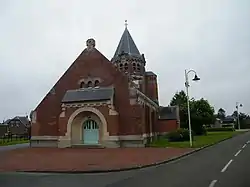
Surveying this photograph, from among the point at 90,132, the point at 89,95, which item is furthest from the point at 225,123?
the point at 89,95

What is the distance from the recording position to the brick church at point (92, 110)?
3738 centimetres

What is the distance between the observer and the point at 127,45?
5597 cm

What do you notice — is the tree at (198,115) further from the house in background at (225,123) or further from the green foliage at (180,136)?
the house in background at (225,123)

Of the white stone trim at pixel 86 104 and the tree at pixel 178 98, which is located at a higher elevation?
the tree at pixel 178 98

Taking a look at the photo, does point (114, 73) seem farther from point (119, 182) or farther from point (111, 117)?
point (119, 182)

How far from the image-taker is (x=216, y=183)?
11.4 meters

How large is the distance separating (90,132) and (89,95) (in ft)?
14.5

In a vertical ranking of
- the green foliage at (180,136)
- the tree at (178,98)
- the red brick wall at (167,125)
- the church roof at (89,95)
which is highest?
the tree at (178,98)

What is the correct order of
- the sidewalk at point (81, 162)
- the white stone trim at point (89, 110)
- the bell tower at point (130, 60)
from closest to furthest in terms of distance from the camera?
the sidewalk at point (81, 162) → the white stone trim at point (89, 110) → the bell tower at point (130, 60)

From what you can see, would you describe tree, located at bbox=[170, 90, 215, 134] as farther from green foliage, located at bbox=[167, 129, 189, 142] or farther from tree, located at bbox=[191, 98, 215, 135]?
green foliage, located at bbox=[167, 129, 189, 142]

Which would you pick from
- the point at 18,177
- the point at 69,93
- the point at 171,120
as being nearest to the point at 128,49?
the point at 171,120

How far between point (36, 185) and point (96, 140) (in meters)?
27.0

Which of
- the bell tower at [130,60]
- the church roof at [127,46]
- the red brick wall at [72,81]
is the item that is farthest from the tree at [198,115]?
the red brick wall at [72,81]

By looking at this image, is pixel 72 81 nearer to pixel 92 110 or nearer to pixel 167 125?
pixel 92 110
